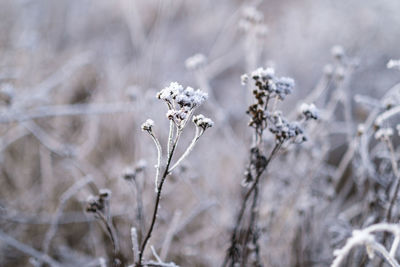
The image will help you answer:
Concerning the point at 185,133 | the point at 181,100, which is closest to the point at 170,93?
the point at 181,100

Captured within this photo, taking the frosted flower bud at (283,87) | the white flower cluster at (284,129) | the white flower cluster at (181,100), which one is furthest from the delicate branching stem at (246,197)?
the white flower cluster at (181,100)

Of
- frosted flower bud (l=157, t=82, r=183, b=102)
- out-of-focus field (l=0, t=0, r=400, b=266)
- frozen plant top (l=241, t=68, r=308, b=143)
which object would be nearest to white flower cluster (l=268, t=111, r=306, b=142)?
frozen plant top (l=241, t=68, r=308, b=143)

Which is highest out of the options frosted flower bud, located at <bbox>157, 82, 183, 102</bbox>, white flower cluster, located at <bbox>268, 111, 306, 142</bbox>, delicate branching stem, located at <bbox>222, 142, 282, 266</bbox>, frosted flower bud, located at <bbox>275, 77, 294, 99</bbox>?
frosted flower bud, located at <bbox>275, 77, 294, 99</bbox>

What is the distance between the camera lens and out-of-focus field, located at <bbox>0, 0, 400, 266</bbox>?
1418 mm

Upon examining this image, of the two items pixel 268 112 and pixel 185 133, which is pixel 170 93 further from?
pixel 185 133

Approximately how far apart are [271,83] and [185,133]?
6.69 feet

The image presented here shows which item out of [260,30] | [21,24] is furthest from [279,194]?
[21,24]

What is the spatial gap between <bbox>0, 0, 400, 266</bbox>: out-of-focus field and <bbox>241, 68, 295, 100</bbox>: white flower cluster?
9.3 inches

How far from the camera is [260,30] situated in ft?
4.87

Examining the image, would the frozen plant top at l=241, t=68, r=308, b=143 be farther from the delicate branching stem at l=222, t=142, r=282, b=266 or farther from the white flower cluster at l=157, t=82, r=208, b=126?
the white flower cluster at l=157, t=82, r=208, b=126

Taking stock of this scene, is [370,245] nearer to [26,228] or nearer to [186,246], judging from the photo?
[186,246]

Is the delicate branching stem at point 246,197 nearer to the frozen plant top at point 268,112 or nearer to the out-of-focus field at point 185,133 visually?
the frozen plant top at point 268,112

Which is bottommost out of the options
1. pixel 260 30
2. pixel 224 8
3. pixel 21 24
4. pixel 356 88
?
pixel 260 30

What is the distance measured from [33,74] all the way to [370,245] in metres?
2.50
